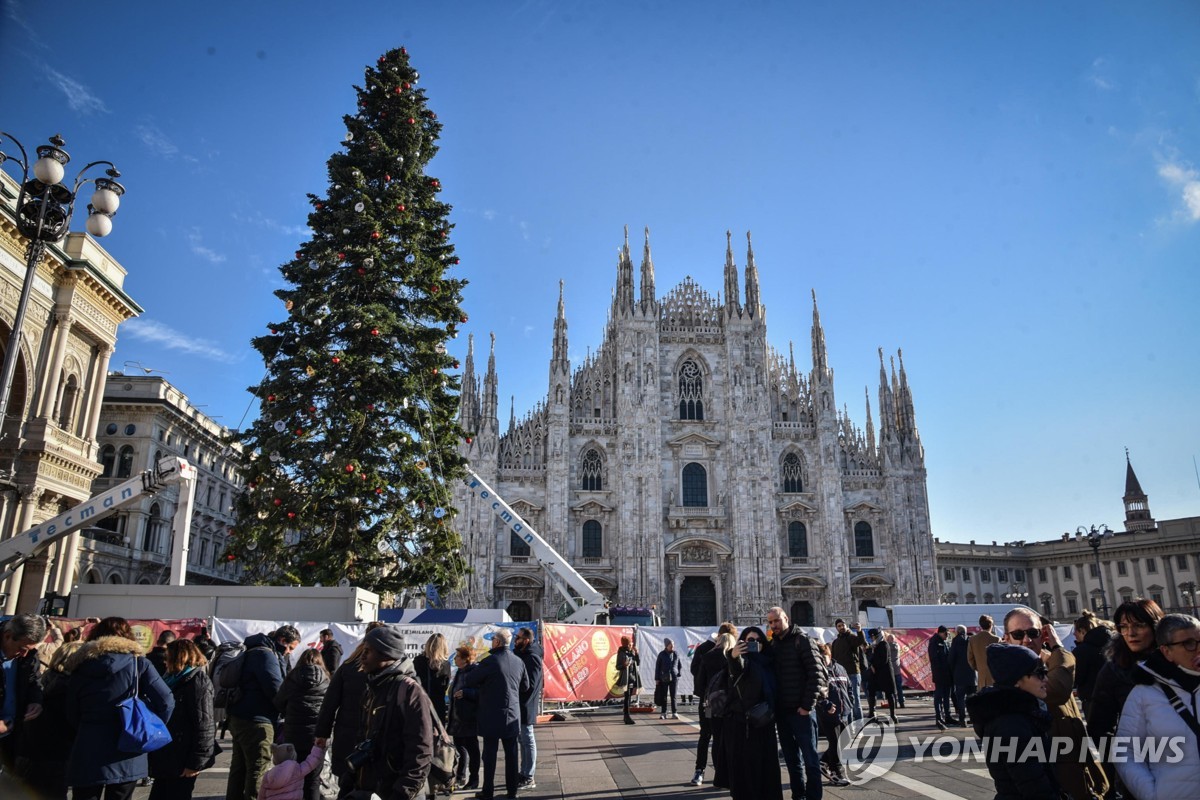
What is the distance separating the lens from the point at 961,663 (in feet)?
39.6

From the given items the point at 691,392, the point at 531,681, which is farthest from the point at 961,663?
the point at 691,392

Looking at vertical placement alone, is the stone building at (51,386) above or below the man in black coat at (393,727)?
above

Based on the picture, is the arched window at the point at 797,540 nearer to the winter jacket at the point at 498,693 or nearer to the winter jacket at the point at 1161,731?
the winter jacket at the point at 498,693

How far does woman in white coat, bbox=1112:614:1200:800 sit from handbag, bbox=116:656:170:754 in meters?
5.54

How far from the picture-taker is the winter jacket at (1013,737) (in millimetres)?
3957

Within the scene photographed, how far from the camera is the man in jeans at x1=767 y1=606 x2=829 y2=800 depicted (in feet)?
22.7

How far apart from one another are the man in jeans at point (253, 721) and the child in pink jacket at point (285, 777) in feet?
2.92

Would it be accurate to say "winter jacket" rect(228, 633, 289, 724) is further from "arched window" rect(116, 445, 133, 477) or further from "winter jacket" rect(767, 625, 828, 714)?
"arched window" rect(116, 445, 133, 477)

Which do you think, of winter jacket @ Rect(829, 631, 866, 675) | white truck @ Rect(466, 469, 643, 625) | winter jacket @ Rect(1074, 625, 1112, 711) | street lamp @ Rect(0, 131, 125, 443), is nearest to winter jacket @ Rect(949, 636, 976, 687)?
winter jacket @ Rect(829, 631, 866, 675)

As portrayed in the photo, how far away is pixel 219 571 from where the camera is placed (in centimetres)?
→ 4131

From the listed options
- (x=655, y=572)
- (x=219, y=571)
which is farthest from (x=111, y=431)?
(x=655, y=572)

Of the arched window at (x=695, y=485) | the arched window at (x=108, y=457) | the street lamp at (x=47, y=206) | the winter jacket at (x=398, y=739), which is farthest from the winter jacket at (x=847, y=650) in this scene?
the arched window at (x=108, y=457)

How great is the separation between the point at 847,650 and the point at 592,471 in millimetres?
28241

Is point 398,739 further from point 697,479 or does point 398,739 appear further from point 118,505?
point 697,479
